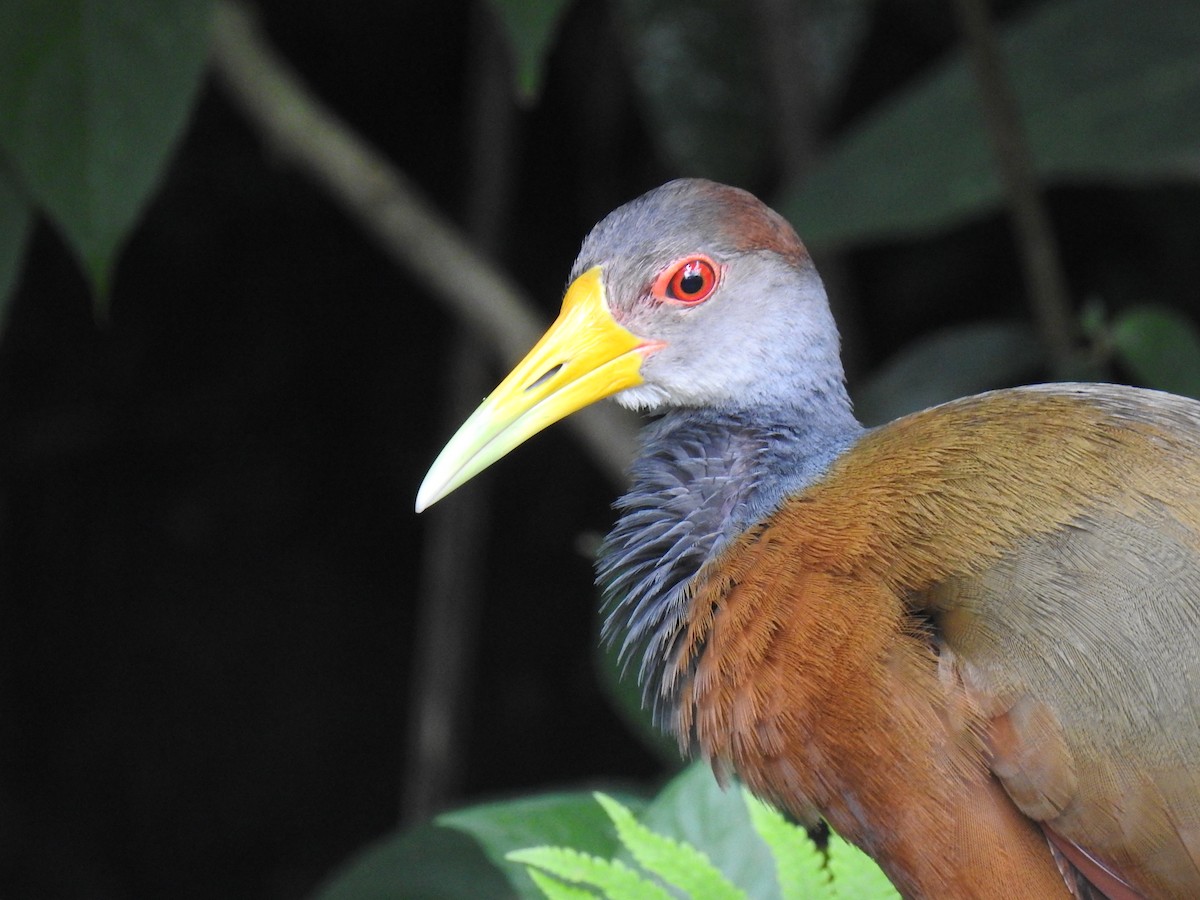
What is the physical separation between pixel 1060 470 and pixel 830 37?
58.7 inches

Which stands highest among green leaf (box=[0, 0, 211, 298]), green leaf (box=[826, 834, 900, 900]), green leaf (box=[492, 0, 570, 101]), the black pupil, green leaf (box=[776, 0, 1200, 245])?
green leaf (box=[0, 0, 211, 298])

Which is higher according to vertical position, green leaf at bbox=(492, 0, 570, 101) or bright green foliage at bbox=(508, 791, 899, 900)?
green leaf at bbox=(492, 0, 570, 101)

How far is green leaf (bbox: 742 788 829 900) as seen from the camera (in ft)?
4.56

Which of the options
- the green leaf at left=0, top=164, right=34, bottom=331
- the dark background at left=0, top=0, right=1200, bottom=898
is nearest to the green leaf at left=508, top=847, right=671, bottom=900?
the green leaf at left=0, top=164, right=34, bottom=331

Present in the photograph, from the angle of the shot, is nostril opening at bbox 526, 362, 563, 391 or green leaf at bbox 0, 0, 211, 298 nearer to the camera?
nostril opening at bbox 526, 362, 563, 391

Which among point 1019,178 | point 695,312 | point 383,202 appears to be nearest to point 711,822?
point 695,312

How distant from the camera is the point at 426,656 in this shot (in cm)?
309

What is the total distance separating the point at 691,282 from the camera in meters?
1.80

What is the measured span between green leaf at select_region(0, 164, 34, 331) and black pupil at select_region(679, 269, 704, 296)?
2.97ft

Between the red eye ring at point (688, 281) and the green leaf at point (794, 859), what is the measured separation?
2.18ft

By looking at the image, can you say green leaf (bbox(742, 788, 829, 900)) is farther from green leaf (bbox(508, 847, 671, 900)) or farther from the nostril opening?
the nostril opening

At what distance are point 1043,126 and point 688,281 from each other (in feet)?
3.20

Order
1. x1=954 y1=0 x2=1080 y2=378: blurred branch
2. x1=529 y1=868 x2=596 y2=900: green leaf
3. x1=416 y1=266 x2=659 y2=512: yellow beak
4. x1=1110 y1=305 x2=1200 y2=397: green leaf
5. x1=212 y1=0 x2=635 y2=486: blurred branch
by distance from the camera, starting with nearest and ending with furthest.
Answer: x1=529 y1=868 x2=596 y2=900: green leaf → x1=416 y1=266 x2=659 y2=512: yellow beak → x1=1110 y1=305 x2=1200 y2=397: green leaf → x1=954 y1=0 x2=1080 y2=378: blurred branch → x1=212 y1=0 x2=635 y2=486: blurred branch

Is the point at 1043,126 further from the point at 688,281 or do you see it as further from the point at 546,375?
the point at 546,375
